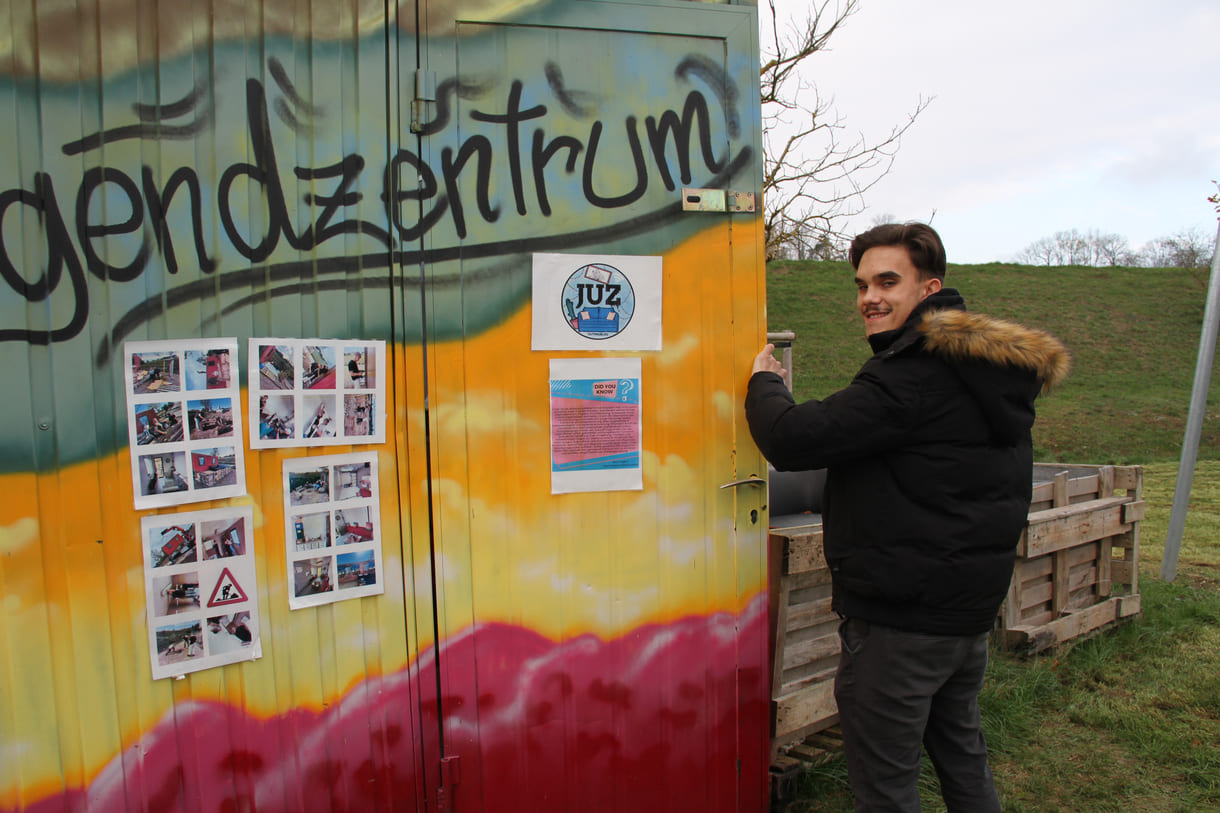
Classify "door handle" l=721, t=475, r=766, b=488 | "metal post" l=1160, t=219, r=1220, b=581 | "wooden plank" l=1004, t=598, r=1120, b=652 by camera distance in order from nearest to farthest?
"door handle" l=721, t=475, r=766, b=488
"wooden plank" l=1004, t=598, r=1120, b=652
"metal post" l=1160, t=219, r=1220, b=581

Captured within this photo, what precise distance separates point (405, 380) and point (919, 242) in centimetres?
163

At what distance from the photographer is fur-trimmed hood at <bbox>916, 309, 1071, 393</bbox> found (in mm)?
2096

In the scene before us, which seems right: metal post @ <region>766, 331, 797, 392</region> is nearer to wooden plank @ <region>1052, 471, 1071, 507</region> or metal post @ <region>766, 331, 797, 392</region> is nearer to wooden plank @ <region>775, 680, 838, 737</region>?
wooden plank @ <region>775, 680, 838, 737</region>

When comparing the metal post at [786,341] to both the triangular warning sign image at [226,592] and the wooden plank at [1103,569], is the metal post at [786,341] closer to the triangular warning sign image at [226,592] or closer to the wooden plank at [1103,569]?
the triangular warning sign image at [226,592]

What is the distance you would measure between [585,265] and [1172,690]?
407 centimetres

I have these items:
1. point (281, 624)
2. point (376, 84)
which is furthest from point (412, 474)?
point (376, 84)

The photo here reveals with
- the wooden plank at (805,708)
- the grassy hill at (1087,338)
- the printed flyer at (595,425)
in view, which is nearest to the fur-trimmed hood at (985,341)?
the printed flyer at (595,425)

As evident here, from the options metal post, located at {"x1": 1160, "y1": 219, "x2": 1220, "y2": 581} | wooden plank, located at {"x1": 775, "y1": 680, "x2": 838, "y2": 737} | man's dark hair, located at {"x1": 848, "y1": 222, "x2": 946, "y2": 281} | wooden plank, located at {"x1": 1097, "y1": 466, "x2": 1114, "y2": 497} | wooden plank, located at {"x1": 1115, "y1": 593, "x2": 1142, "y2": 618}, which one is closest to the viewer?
man's dark hair, located at {"x1": 848, "y1": 222, "x2": 946, "y2": 281}

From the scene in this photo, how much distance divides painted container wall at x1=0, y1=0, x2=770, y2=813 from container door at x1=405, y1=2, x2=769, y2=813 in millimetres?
10

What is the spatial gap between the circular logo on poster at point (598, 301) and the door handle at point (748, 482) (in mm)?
671

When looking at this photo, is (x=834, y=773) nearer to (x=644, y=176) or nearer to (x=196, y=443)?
(x=644, y=176)

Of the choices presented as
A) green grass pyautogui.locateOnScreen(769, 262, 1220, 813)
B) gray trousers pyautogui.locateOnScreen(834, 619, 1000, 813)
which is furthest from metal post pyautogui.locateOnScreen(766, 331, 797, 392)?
green grass pyautogui.locateOnScreen(769, 262, 1220, 813)

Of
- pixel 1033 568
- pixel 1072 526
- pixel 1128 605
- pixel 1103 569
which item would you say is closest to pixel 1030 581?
pixel 1033 568

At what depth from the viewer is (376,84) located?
240 cm
